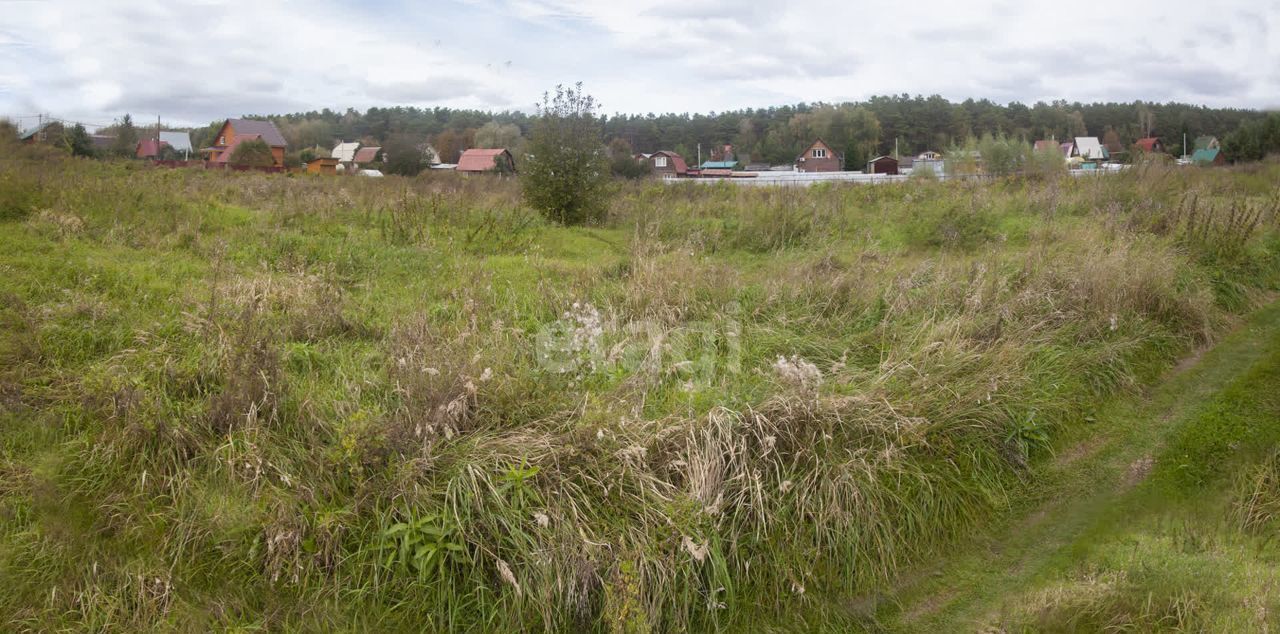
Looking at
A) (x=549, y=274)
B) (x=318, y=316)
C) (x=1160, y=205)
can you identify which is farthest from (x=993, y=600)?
(x=1160, y=205)

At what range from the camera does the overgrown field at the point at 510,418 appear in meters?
3.57

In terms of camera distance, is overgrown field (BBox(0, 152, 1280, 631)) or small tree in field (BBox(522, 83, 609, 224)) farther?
small tree in field (BBox(522, 83, 609, 224))

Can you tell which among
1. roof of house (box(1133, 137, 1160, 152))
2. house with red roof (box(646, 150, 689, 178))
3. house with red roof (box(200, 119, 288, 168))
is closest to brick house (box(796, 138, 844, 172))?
house with red roof (box(646, 150, 689, 178))

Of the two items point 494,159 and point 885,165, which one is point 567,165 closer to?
point 494,159

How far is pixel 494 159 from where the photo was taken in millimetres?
34375

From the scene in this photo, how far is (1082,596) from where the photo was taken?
3.30 meters

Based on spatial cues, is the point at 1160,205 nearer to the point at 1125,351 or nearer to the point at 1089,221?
the point at 1089,221

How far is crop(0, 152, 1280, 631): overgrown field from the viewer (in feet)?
11.7

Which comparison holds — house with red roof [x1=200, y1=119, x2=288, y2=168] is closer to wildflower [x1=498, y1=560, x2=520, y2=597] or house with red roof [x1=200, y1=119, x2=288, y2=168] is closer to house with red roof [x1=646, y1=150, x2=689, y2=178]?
house with red roof [x1=646, y1=150, x2=689, y2=178]

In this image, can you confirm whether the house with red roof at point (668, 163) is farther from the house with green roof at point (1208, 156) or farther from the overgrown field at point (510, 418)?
the overgrown field at point (510, 418)

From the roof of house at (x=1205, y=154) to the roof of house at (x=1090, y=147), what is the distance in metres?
6.94

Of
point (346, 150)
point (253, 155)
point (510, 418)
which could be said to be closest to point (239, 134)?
point (346, 150)

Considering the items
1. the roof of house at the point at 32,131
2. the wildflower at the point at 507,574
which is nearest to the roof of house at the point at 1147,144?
the wildflower at the point at 507,574

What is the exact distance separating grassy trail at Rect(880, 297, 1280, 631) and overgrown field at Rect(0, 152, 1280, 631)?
17 cm
